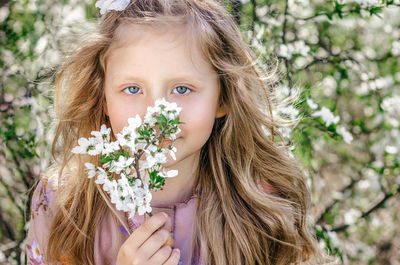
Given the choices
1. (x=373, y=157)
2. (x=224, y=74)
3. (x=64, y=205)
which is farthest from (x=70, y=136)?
(x=373, y=157)

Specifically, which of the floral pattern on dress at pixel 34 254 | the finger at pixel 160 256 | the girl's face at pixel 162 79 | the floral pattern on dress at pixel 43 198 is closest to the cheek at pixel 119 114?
the girl's face at pixel 162 79

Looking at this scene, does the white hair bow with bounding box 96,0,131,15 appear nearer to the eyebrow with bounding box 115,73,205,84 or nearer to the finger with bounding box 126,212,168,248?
the eyebrow with bounding box 115,73,205,84

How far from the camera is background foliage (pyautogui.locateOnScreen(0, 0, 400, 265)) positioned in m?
→ 2.23

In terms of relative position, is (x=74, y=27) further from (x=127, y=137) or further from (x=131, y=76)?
(x=127, y=137)

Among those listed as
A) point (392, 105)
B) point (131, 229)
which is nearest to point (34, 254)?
point (131, 229)

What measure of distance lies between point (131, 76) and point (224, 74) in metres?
0.33

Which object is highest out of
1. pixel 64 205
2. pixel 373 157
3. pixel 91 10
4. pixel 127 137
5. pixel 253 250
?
pixel 127 137

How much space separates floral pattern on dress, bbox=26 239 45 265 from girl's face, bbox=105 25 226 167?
2.08 feet

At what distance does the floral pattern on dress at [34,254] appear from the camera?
1.89m

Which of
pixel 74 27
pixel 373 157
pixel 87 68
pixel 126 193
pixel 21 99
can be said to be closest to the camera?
pixel 126 193

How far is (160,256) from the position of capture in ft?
4.84

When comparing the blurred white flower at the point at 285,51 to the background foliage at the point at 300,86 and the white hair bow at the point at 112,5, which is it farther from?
the white hair bow at the point at 112,5

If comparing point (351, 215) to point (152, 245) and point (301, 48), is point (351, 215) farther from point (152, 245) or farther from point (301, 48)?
point (152, 245)

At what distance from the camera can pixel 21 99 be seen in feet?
7.77
